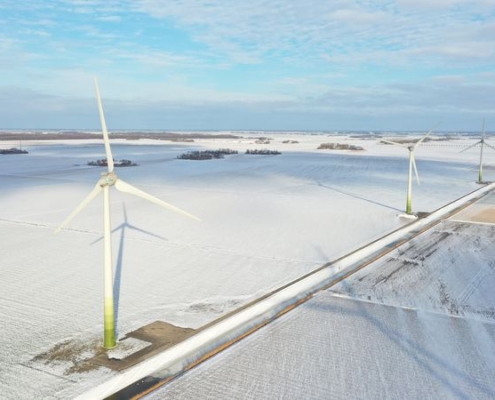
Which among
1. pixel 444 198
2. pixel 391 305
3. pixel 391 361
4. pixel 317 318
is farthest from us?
pixel 444 198

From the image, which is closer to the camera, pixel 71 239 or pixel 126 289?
pixel 126 289

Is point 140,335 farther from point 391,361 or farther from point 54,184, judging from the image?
point 54,184

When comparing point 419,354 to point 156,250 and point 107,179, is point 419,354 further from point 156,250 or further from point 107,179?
point 156,250

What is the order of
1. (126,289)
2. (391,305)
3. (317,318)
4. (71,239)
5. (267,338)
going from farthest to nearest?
(71,239)
(126,289)
(391,305)
(317,318)
(267,338)

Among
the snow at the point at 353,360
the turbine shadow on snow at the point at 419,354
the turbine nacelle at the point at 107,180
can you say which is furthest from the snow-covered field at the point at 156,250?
the turbine nacelle at the point at 107,180

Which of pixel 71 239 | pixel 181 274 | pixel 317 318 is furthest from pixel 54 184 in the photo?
pixel 317 318

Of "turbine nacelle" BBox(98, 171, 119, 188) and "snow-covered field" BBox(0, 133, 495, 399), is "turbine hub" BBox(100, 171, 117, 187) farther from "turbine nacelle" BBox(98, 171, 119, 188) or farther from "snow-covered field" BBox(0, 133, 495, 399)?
"snow-covered field" BBox(0, 133, 495, 399)
